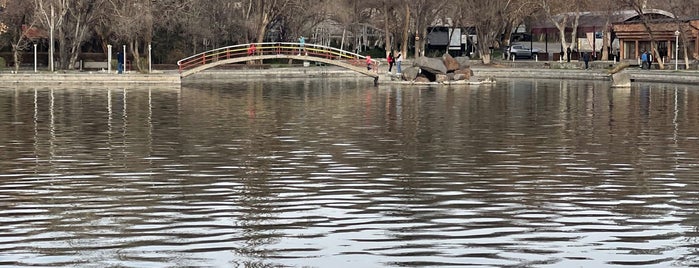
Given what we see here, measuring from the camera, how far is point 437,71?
65.8 metres

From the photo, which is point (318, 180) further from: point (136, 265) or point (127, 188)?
point (136, 265)

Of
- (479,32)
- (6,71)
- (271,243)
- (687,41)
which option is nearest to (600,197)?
(271,243)

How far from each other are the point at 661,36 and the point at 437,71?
2280cm

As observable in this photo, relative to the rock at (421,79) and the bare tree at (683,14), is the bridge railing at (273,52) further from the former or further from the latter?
the bare tree at (683,14)

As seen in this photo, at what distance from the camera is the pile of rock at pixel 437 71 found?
65688 mm

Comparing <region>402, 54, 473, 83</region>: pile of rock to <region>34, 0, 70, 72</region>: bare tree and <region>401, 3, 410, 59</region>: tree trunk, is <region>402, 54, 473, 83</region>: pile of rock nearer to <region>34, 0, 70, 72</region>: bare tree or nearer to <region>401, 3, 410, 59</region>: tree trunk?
<region>34, 0, 70, 72</region>: bare tree

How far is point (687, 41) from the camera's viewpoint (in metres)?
77.4

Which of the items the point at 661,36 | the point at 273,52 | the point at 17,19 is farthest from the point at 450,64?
the point at 17,19

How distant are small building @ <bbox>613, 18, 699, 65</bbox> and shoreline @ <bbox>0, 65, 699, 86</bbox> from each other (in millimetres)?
4190

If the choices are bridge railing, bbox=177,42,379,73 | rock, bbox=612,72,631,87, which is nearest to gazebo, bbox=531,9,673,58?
bridge railing, bbox=177,42,379,73

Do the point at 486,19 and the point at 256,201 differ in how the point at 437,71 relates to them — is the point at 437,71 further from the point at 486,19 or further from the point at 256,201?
the point at 256,201

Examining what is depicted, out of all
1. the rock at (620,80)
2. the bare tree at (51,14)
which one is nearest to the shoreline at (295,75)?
the bare tree at (51,14)

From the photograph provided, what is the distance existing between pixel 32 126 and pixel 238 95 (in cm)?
2131

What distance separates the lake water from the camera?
48.1ft
